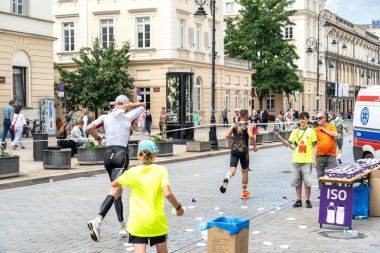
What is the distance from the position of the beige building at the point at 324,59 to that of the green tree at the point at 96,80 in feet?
89.7

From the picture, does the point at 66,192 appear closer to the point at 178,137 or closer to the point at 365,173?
the point at 365,173

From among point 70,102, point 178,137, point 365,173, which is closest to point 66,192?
point 365,173

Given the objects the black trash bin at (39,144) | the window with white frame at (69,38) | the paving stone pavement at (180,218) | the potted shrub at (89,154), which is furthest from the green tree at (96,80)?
the paving stone pavement at (180,218)

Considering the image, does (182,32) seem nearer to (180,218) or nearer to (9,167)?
(9,167)

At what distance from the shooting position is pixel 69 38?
4938cm

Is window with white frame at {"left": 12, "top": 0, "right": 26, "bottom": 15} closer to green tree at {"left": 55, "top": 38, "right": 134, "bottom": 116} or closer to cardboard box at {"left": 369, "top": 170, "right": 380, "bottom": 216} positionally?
green tree at {"left": 55, "top": 38, "right": 134, "bottom": 116}

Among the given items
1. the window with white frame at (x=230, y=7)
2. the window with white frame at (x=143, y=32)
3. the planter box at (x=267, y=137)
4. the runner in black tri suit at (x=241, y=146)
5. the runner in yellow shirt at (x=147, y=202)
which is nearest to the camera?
the runner in yellow shirt at (x=147, y=202)

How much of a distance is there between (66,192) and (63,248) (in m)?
5.88

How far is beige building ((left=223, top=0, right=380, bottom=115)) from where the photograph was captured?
262 feet

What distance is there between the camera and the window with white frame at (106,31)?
48094 mm

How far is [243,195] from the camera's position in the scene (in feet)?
43.1

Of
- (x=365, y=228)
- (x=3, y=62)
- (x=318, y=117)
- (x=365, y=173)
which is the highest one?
(x=3, y=62)

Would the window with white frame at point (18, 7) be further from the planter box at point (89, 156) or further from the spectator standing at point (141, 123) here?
the planter box at point (89, 156)

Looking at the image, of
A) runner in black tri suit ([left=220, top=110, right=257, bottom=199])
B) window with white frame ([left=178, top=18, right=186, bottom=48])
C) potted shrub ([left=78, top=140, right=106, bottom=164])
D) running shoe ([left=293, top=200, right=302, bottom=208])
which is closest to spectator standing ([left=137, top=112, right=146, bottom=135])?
window with white frame ([left=178, top=18, right=186, bottom=48])
